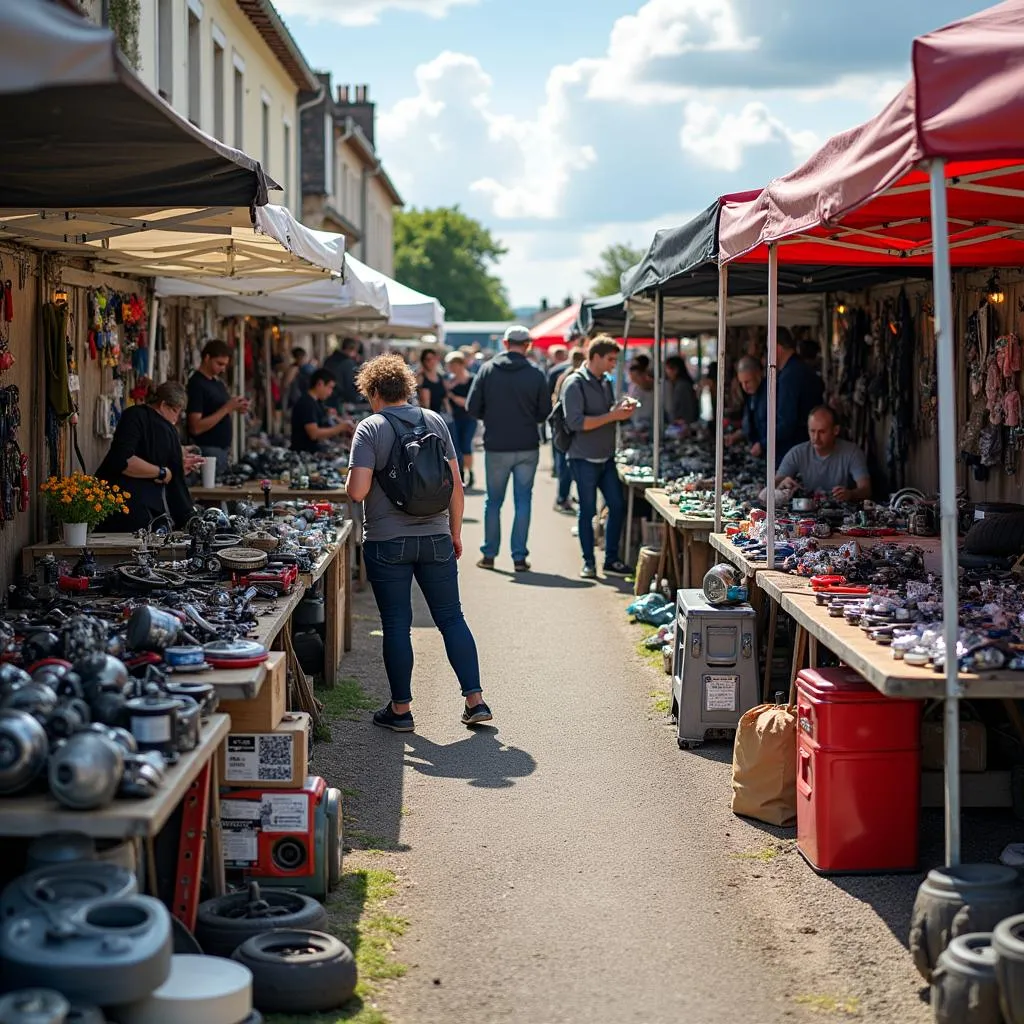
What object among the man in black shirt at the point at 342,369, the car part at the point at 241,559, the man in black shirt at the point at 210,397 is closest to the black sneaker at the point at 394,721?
the car part at the point at 241,559

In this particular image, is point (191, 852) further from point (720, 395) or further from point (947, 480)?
point (720, 395)

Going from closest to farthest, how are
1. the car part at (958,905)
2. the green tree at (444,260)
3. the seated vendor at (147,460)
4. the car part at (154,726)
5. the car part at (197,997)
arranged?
the car part at (197,997) < the car part at (154,726) < the car part at (958,905) < the seated vendor at (147,460) < the green tree at (444,260)

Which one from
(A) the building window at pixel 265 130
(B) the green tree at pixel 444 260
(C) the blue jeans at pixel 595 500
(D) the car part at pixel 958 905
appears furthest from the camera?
(B) the green tree at pixel 444 260

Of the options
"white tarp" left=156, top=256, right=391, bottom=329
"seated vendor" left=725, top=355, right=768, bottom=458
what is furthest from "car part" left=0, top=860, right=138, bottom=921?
"seated vendor" left=725, top=355, right=768, bottom=458

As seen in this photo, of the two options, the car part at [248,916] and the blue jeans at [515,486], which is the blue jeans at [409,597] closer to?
the car part at [248,916]

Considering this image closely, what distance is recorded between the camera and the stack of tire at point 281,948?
4.60 metres

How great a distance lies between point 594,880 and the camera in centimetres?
608

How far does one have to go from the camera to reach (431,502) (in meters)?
8.02

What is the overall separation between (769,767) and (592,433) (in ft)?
24.4

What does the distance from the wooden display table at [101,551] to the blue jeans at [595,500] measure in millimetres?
5867

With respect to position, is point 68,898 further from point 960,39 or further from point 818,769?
point 960,39

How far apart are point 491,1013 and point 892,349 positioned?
890 cm

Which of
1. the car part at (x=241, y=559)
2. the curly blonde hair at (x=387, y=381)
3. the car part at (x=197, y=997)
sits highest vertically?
the curly blonde hair at (x=387, y=381)

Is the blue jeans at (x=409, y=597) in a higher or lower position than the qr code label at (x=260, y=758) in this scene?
higher
